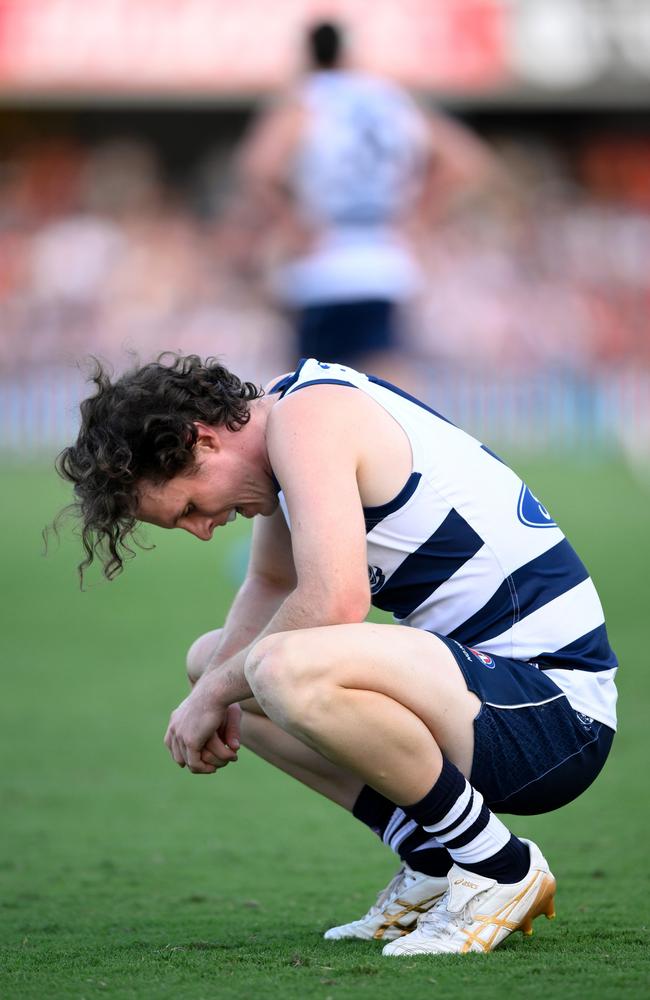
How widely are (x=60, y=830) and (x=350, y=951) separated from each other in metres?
1.50

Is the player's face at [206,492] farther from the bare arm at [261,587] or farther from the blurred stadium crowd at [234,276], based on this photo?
the blurred stadium crowd at [234,276]

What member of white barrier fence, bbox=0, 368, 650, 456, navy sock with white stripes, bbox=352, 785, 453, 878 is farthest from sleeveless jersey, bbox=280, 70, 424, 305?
white barrier fence, bbox=0, 368, 650, 456

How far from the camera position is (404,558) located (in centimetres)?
293

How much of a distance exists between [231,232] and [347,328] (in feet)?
44.8

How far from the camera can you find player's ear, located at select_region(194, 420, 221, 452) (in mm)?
2857

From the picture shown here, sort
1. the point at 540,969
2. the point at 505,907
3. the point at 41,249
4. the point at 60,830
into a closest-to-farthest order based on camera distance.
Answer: the point at 540,969, the point at 505,907, the point at 60,830, the point at 41,249

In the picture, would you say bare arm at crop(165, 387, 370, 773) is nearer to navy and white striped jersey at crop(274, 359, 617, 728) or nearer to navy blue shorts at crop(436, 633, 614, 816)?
navy and white striped jersey at crop(274, 359, 617, 728)

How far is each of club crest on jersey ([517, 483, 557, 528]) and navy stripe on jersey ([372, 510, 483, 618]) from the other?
0.13m

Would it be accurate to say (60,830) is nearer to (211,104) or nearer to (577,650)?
(577,650)

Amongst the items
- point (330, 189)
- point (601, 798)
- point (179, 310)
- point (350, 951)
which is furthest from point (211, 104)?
point (350, 951)

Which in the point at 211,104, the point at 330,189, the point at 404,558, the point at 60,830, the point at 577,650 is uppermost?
the point at 211,104

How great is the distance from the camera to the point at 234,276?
69.1 ft

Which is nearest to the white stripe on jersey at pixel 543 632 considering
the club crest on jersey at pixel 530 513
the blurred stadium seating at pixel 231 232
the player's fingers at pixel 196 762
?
the club crest on jersey at pixel 530 513

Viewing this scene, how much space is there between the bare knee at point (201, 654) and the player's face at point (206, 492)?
44cm
